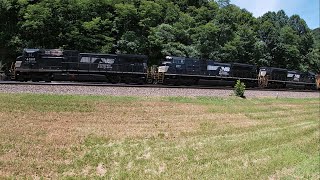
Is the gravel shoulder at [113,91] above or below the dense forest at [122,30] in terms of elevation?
below

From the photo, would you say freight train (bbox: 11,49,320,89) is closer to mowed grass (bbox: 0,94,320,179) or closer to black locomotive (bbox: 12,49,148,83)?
black locomotive (bbox: 12,49,148,83)

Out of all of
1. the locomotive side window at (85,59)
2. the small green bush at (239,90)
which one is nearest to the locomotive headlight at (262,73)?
the small green bush at (239,90)

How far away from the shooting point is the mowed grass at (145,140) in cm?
1405

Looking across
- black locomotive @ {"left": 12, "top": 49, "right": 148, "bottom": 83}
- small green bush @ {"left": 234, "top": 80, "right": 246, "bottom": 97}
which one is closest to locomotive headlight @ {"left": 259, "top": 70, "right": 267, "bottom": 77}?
small green bush @ {"left": 234, "top": 80, "right": 246, "bottom": 97}

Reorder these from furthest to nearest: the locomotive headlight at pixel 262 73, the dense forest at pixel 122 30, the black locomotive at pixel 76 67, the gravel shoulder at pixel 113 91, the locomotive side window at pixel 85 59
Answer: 1. the dense forest at pixel 122 30
2. the locomotive headlight at pixel 262 73
3. the locomotive side window at pixel 85 59
4. the black locomotive at pixel 76 67
5. the gravel shoulder at pixel 113 91

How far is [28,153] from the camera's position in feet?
46.6

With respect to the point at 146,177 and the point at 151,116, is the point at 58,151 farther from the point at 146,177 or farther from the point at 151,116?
the point at 151,116

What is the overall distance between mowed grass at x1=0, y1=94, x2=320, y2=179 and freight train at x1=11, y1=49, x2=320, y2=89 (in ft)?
23.8

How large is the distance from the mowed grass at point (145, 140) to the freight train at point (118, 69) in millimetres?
7246

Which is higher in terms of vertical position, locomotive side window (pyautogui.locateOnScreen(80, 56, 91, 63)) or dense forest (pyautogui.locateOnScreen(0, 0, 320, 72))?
dense forest (pyautogui.locateOnScreen(0, 0, 320, 72))

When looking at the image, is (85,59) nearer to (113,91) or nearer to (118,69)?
(118,69)

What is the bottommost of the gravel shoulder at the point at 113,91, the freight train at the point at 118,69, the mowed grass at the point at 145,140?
the mowed grass at the point at 145,140

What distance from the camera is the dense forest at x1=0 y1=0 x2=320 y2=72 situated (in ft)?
152

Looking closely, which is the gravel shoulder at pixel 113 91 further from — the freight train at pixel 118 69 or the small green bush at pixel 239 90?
the freight train at pixel 118 69
